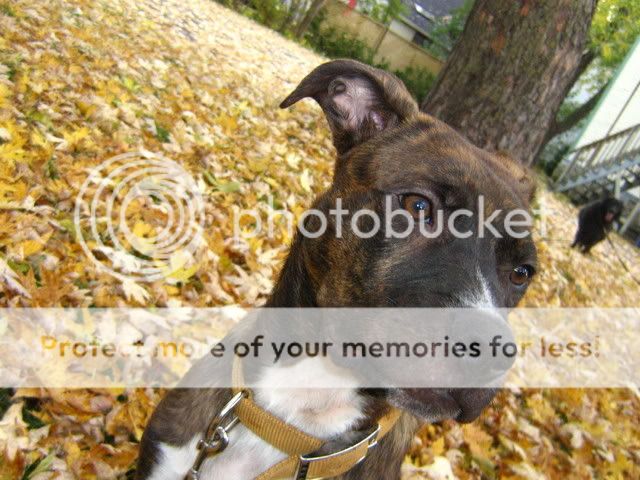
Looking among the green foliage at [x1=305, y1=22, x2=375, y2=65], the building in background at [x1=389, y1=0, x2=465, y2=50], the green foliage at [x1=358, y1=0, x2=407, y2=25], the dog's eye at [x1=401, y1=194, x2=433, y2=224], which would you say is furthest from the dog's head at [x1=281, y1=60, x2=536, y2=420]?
the building in background at [x1=389, y1=0, x2=465, y2=50]

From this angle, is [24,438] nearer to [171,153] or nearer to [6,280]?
[6,280]

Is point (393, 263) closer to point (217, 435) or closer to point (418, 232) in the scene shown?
Result: point (418, 232)

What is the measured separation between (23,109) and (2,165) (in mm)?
1193

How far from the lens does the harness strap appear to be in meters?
2.17

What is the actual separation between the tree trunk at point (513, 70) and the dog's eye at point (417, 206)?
4.07m

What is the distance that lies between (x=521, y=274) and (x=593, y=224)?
966 centimetres

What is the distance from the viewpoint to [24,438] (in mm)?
→ 2639

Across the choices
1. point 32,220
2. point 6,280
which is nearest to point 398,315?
point 6,280

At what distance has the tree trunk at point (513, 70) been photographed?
19.4ft

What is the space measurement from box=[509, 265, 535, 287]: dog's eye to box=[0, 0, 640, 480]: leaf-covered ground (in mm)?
1604

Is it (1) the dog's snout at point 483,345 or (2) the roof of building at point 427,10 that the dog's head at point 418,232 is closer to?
(1) the dog's snout at point 483,345

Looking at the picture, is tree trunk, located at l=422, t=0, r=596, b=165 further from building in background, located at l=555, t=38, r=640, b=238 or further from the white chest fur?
building in background, located at l=555, t=38, r=640, b=238

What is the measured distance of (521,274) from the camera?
266cm

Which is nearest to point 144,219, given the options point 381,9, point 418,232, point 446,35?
point 418,232
